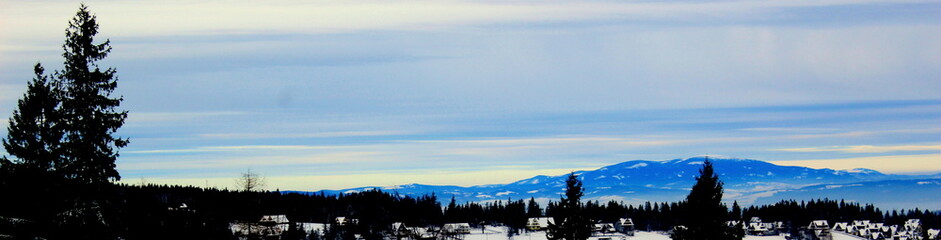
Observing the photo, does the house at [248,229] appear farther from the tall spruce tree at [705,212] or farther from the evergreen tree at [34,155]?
the tall spruce tree at [705,212]

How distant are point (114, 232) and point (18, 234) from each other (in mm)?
5323

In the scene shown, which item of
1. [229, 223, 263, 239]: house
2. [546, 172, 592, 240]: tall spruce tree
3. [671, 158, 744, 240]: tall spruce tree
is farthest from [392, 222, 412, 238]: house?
[671, 158, 744, 240]: tall spruce tree

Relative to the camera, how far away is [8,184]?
1850 inches

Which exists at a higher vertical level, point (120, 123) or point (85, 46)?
point (85, 46)

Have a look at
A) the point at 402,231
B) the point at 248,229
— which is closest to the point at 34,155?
the point at 248,229

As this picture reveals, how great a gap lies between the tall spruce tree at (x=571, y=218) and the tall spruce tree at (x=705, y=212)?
12.4m

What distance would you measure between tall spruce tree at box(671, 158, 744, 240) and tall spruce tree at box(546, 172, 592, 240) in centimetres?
1239

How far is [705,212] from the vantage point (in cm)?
3881

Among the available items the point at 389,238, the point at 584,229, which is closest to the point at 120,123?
the point at 584,229

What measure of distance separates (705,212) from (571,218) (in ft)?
43.8

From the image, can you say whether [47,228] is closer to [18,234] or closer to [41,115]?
[18,234]

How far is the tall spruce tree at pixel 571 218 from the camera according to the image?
5119 centimetres

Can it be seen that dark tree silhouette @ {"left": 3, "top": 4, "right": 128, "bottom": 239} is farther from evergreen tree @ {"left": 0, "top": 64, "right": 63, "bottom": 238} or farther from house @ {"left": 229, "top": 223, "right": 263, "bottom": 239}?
house @ {"left": 229, "top": 223, "right": 263, "bottom": 239}

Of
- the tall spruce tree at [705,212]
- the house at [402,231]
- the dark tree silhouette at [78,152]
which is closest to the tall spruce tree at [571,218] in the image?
the tall spruce tree at [705,212]
